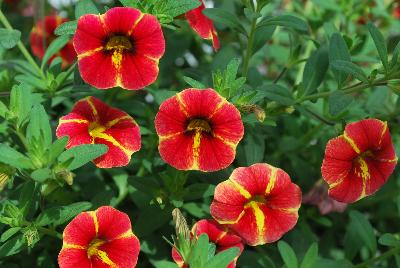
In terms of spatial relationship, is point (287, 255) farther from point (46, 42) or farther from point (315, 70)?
point (46, 42)

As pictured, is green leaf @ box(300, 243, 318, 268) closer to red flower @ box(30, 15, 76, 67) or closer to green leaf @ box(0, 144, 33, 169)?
green leaf @ box(0, 144, 33, 169)

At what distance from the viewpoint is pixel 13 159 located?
110 centimetres

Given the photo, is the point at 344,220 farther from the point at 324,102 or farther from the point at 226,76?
the point at 226,76

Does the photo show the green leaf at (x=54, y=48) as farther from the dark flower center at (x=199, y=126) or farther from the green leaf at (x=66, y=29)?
the dark flower center at (x=199, y=126)

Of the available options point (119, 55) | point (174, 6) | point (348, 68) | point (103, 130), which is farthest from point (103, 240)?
point (348, 68)

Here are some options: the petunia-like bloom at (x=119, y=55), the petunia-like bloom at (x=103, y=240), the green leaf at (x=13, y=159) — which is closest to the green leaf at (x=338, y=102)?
the petunia-like bloom at (x=119, y=55)

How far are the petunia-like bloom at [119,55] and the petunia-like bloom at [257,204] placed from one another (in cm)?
26

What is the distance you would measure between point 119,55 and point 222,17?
0.29 m

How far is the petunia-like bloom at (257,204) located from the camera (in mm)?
1173

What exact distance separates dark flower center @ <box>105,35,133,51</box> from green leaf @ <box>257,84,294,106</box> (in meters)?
0.30

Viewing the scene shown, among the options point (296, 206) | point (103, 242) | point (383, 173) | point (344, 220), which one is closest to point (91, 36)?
point (103, 242)

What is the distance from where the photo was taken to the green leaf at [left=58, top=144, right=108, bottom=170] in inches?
43.0

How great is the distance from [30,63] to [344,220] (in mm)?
974

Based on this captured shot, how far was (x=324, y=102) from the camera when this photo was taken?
1.57 meters
